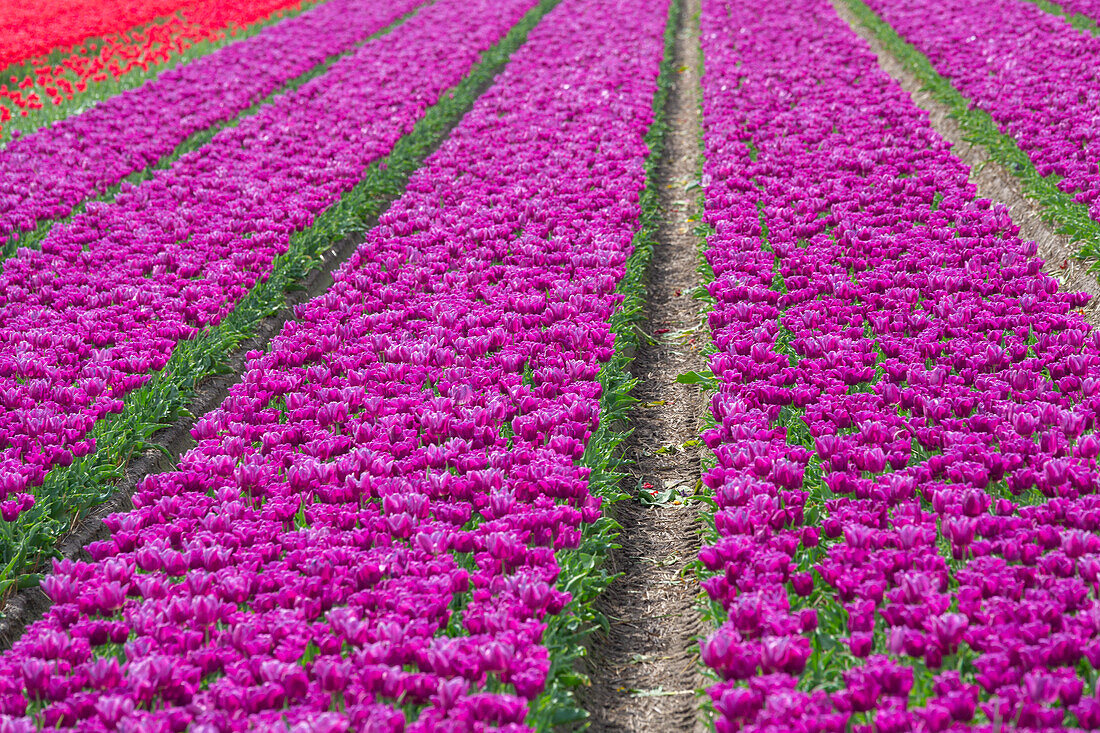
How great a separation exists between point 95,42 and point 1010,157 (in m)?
18.4

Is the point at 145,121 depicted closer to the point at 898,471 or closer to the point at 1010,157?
the point at 1010,157

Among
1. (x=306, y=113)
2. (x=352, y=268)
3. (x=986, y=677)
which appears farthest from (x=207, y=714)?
(x=306, y=113)

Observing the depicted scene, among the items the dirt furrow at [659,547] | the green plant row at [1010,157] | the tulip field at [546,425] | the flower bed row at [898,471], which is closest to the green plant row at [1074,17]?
the green plant row at [1010,157]

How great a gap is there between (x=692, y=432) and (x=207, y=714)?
138 inches

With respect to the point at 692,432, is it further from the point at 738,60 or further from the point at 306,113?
the point at 738,60

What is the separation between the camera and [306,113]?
12805 mm

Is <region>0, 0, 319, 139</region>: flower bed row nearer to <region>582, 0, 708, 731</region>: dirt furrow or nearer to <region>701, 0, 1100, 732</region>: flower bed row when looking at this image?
<region>582, 0, 708, 731</region>: dirt furrow

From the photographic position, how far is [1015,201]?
28.5 ft

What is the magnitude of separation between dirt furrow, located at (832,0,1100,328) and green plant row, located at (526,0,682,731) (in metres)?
3.23

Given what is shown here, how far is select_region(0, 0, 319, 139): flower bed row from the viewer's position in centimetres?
1440

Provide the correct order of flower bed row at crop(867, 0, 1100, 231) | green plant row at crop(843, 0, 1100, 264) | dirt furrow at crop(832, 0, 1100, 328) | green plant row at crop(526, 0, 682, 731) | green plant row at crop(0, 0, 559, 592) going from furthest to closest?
flower bed row at crop(867, 0, 1100, 231)
green plant row at crop(843, 0, 1100, 264)
dirt furrow at crop(832, 0, 1100, 328)
green plant row at crop(0, 0, 559, 592)
green plant row at crop(526, 0, 682, 731)

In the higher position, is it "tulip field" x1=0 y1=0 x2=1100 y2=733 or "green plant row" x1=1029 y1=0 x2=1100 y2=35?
"green plant row" x1=1029 y1=0 x2=1100 y2=35

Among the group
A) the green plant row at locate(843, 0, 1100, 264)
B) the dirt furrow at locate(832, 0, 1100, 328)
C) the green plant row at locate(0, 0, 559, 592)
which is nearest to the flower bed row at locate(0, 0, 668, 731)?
the green plant row at locate(0, 0, 559, 592)

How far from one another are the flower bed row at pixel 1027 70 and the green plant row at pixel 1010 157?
0.31 ft
